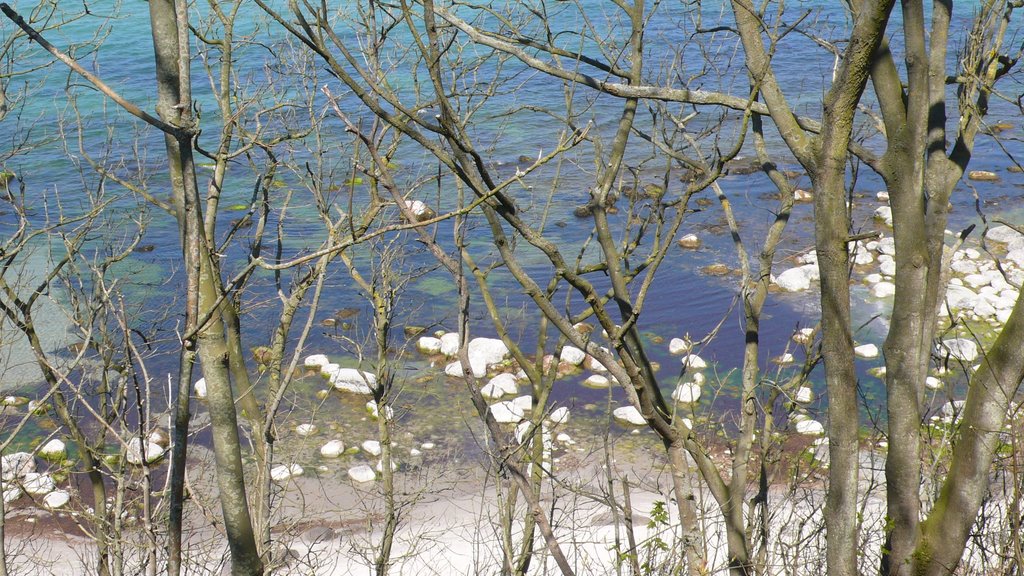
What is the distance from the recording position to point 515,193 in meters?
17.0

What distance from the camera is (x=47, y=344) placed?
538 inches

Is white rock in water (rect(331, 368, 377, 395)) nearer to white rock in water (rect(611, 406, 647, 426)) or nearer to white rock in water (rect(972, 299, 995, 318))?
white rock in water (rect(611, 406, 647, 426))

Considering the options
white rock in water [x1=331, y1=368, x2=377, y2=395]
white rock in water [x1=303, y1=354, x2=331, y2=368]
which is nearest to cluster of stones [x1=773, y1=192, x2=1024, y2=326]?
white rock in water [x1=331, y1=368, x2=377, y2=395]

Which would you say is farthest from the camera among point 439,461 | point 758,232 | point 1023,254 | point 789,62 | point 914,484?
point 789,62

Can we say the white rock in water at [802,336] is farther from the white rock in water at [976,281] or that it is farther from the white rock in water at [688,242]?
the white rock in water at [688,242]

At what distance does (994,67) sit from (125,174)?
19.1m

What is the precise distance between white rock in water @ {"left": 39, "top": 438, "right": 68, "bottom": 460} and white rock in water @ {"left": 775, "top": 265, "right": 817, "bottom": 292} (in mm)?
10941

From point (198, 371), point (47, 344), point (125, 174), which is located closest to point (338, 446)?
point (198, 371)

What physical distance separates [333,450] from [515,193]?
7102 mm

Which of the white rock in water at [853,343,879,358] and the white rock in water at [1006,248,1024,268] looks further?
the white rock in water at [1006,248,1024,268]

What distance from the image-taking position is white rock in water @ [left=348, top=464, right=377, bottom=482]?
11047 mm

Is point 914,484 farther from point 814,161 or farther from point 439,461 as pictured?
point 439,461

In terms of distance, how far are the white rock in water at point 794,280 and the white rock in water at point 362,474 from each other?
7.66 m

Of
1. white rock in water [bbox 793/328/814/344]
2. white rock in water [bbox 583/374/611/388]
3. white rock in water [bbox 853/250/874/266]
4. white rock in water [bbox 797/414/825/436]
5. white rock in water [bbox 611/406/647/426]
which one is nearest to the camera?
white rock in water [bbox 793/328/814/344]
